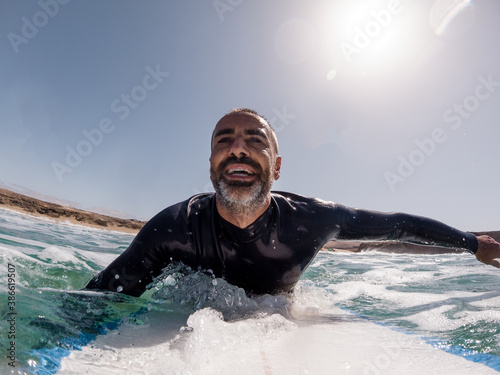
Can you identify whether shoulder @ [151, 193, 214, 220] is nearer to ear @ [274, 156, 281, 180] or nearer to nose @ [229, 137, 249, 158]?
nose @ [229, 137, 249, 158]

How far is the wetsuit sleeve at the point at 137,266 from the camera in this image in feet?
7.41

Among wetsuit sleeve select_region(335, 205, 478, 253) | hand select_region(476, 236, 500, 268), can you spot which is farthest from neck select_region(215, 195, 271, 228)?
hand select_region(476, 236, 500, 268)

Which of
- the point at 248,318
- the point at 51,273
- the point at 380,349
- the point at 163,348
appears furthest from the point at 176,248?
the point at 51,273

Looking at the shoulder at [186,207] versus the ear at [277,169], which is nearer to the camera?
the shoulder at [186,207]

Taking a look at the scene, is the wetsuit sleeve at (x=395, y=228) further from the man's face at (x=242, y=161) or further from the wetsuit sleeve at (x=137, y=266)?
the wetsuit sleeve at (x=137, y=266)

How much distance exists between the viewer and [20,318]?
1.50 metres

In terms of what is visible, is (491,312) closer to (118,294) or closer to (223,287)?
(223,287)

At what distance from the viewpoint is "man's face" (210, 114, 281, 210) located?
2.33m

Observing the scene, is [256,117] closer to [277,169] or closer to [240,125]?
[240,125]

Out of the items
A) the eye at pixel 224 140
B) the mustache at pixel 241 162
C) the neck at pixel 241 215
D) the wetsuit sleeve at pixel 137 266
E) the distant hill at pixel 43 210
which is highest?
the eye at pixel 224 140

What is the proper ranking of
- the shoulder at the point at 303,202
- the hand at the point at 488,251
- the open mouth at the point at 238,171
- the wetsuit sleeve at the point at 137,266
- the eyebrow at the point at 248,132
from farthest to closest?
the hand at the point at 488,251, the shoulder at the point at 303,202, the eyebrow at the point at 248,132, the open mouth at the point at 238,171, the wetsuit sleeve at the point at 137,266

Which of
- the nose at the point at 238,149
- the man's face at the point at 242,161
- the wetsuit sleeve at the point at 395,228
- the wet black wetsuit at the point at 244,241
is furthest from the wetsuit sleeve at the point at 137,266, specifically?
the wetsuit sleeve at the point at 395,228

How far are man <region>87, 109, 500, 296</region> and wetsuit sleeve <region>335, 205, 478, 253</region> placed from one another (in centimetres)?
1

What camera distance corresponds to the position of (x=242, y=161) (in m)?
2.39
